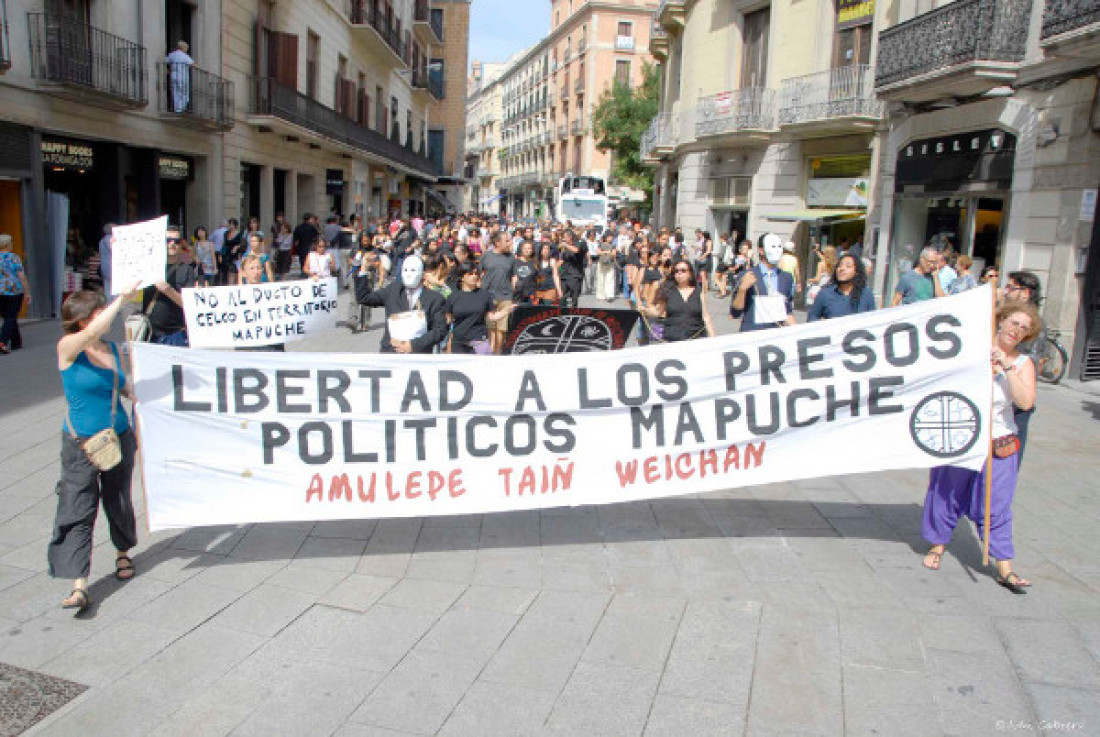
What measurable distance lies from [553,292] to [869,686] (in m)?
10.6

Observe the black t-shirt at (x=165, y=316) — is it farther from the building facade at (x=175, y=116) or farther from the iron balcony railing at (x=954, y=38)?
the iron balcony railing at (x=954, y=38)

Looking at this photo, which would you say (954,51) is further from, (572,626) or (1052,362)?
(572,626)

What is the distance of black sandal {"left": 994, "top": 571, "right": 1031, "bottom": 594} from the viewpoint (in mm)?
4789

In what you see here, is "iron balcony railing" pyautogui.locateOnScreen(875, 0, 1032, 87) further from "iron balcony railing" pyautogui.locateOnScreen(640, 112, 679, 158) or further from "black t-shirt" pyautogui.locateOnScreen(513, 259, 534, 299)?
"iron balcony railing" pyautogui.locateOnScreen(640, 112, 679, 158)

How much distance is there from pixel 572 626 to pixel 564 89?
70.4 metres

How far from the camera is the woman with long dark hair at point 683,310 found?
24.8ft

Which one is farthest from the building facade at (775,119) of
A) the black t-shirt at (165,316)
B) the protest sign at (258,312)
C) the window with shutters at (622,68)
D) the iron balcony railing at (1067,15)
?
the window with shutters at (622,68)

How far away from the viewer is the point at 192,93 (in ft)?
58.9

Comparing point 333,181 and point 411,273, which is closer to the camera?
point 411,273

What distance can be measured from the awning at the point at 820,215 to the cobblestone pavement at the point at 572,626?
49.2 ft

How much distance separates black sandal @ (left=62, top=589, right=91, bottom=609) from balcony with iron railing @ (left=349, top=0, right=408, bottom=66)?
30004mm

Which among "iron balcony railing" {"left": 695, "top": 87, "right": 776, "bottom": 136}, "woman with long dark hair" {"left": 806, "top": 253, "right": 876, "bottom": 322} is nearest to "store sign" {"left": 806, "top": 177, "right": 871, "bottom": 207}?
"iron balcony railing" {"left": 695, "top": 87, "right": 776, "bottom": 136}

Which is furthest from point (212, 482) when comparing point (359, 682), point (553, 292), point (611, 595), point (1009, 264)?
point (1009, 264)

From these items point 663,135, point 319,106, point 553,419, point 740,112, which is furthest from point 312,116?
point 553,419
